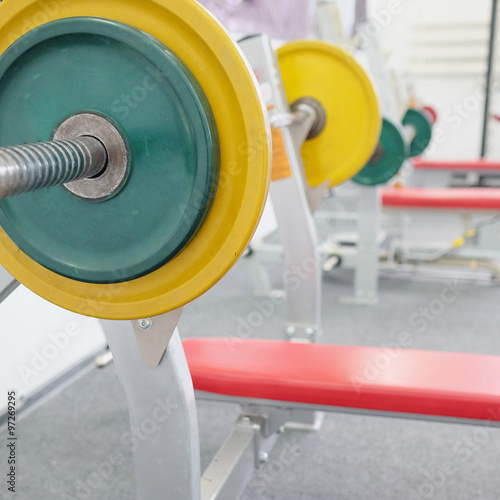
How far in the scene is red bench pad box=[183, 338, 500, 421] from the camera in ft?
3.48

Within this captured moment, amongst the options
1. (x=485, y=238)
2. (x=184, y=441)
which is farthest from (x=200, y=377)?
(x=485, y=238)

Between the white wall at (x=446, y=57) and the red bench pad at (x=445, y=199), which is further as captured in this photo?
the white wall at (x=446, y=57)

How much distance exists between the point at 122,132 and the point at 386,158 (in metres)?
2.14

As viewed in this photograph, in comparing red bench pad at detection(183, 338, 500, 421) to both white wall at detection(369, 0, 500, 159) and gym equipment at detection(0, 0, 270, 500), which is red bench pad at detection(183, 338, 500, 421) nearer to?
gym equipment at detection(0, 0, 270, 500)

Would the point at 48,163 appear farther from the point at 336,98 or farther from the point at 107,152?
the point at 336,98

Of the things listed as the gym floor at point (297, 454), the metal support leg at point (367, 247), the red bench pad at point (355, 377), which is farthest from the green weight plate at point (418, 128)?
the red bench pad at point (355, 377)

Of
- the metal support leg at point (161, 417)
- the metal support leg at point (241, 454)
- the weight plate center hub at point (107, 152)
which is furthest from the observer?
the metal support leg at point (241, 454)

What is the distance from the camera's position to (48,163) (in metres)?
0.60

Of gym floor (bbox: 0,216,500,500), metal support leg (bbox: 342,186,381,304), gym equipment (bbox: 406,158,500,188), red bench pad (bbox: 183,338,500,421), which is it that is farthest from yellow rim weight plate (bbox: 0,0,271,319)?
gym equipment (bbox: 406,158,500,188)

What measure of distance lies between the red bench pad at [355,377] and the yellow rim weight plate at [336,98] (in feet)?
1.92

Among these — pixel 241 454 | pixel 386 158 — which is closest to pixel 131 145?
pixel 241 454

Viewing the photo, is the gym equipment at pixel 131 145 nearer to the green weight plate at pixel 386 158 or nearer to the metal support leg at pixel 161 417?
the metal support leg at pixel 161 417

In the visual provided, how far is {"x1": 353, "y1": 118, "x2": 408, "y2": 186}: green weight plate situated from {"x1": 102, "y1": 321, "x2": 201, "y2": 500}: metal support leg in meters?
1.91

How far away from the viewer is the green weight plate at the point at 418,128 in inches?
154
